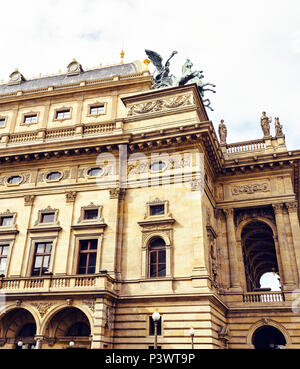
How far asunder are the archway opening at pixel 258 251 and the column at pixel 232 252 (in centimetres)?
237

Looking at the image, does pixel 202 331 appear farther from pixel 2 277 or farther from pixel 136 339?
pixel 2 277

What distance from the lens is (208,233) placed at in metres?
27.2

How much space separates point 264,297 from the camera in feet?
93.2

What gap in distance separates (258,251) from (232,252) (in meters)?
14.3

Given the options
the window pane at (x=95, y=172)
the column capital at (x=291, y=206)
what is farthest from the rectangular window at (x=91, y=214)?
the column capital at (x=291, y=206)

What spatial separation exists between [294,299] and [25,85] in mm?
34094

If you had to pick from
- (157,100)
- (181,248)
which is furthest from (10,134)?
(181,248)

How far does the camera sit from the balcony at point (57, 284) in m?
22.7

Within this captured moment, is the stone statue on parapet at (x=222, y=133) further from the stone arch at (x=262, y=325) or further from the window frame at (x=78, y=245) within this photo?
the stone arch at (x=262, y=325)

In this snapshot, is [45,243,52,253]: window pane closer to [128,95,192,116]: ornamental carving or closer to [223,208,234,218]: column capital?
[128,95,192,116]: ornamental carving

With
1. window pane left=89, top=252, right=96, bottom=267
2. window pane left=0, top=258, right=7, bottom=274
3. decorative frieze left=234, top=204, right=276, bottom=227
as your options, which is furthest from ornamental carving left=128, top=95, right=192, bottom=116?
window pane left=0, top=258, right=7, bottom=274

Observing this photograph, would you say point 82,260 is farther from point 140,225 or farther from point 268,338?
point 268,338

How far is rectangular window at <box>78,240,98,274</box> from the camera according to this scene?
2620 centimetres

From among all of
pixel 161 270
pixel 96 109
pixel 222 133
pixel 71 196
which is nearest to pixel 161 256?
pixel 161 270
